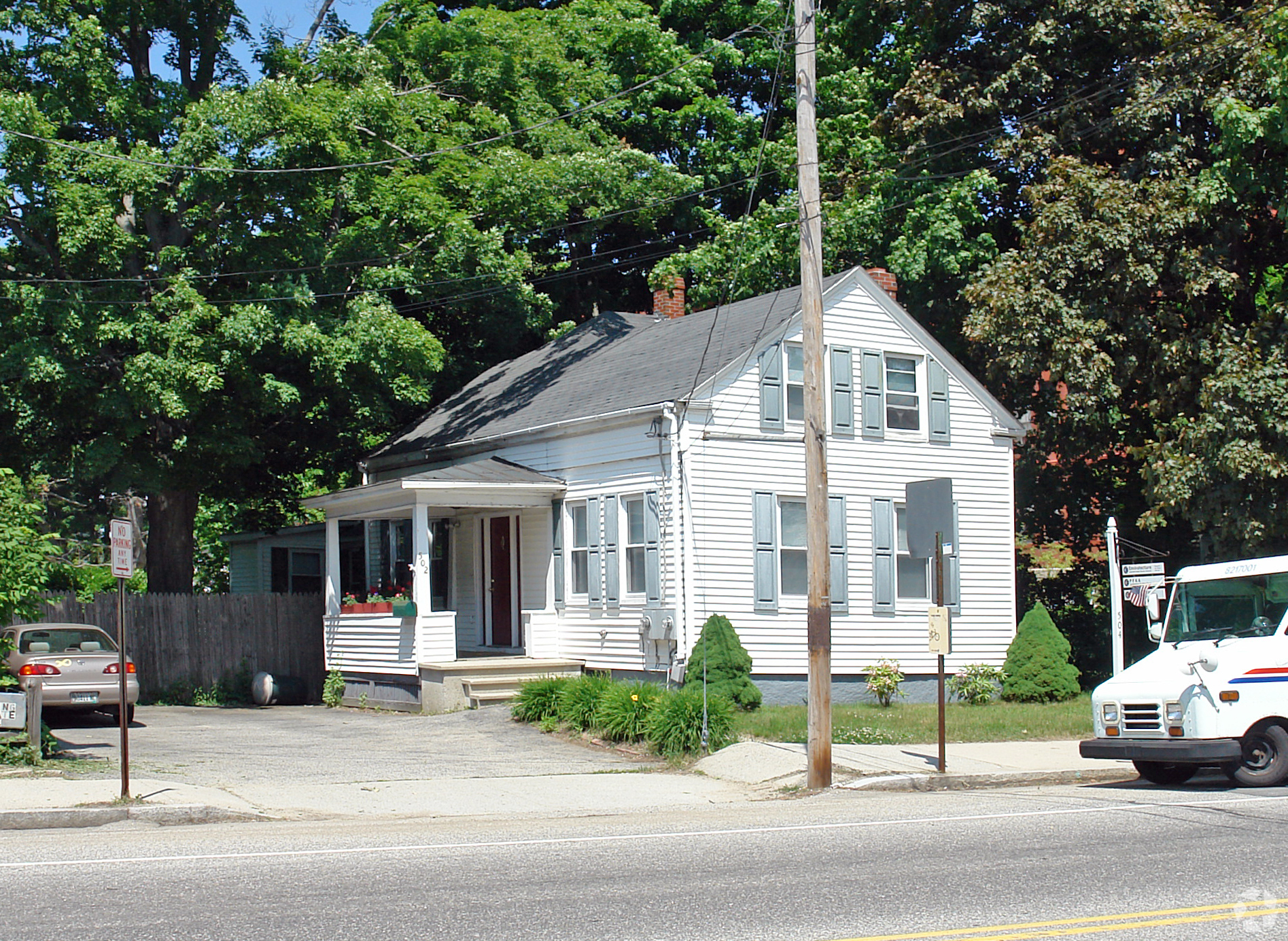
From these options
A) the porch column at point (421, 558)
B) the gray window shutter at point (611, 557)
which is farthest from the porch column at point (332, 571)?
the gray window shutter at point (611, 557)

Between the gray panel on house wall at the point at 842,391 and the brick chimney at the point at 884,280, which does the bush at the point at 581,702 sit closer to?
the gray panel on house wall at the point at 842,391

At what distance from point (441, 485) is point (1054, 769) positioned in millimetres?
10451

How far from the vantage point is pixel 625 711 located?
16781 millimetres

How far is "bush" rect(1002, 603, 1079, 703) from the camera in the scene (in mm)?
21984

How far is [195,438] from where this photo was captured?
2338 cm

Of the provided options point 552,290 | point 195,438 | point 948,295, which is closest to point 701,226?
point 552,290

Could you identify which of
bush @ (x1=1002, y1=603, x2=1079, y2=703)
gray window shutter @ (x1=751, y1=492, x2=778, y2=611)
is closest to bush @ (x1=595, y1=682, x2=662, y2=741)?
gray window shutter @ (x1=751, y1=492, x2=778, y2=611)

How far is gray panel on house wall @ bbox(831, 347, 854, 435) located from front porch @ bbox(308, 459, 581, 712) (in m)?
4.75

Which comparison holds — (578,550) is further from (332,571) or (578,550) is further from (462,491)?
(332,571)

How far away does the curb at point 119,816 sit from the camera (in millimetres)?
11250

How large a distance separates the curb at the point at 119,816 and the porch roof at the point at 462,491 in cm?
945

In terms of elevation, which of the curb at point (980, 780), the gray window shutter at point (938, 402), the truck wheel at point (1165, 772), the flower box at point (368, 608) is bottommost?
the curb at point (980, 780)

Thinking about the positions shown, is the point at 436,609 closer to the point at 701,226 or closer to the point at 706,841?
the point at 701,226

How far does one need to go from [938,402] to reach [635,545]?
19.6 feet
